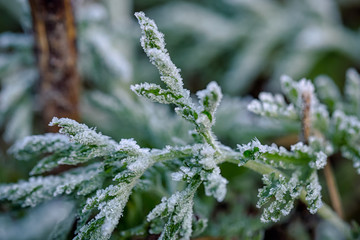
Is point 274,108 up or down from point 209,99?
up

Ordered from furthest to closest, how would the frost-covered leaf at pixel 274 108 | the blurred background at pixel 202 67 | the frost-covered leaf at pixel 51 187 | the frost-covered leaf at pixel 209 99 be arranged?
1. the blurred background at pixel 202 67
2. the frost-covered leaf at pixel 274 108
3. the frost-covered leaf at pixel 51 187
4. the frost-covered leaf at pixel 209 99

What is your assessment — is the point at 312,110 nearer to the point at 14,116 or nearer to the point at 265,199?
the point at 265,199

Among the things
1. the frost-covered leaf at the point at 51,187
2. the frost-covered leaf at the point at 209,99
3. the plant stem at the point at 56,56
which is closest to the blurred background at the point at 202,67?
the plant stem at the point at 56,56

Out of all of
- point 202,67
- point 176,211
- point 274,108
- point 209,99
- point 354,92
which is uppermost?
point 202,67

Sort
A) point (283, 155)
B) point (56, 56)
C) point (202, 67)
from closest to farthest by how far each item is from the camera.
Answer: point (283, 155)
point (56, 56)
point (202, 67)

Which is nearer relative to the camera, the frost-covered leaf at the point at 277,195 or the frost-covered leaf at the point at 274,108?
the frost-covered leaf at the point at 277,195

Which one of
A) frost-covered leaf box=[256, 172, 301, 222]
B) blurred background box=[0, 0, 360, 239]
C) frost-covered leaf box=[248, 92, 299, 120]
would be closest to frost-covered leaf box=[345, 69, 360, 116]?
blurred background box=[0, 0, 360, 239]

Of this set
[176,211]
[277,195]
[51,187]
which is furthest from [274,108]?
[51,187]

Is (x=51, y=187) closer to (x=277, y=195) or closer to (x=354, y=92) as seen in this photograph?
(x=277, y=195)

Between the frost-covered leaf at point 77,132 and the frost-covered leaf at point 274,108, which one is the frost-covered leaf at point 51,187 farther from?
A: the frost-covered leaf at point 274,108

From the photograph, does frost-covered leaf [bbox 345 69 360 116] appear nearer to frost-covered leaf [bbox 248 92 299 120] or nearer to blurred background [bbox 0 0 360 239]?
blurred background [bbox 0 0 360 239]
